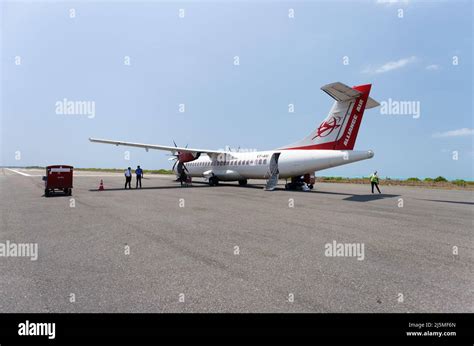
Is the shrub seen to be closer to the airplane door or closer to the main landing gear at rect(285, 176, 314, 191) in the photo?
the main landing gear at rect(285, 176, 314, 191)

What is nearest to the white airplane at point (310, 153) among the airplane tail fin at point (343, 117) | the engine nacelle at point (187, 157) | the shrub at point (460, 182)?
the airplane tail fin at point (343, 117)

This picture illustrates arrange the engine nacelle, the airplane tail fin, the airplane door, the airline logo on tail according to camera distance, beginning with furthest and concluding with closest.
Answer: the engine nacelle, the airplane door, the airline logo on tail, the airplane tail fin

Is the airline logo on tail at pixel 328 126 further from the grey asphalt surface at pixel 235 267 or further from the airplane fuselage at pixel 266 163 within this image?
the grey asphalt surface at pixel 235 267

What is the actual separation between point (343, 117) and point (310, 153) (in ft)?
11.3

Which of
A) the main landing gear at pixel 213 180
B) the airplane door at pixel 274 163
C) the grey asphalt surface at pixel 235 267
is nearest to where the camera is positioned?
the grey asphalt surface at pixel 235 267

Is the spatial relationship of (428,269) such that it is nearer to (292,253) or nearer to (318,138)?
(292,253)

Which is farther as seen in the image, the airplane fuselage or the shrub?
the shrub

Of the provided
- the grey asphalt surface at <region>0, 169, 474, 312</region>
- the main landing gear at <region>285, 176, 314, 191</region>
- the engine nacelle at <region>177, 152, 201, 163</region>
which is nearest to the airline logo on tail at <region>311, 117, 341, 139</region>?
the main landing gear at <region>285, 176, 314, 191</region>

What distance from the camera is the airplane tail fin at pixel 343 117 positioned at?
1794 cm

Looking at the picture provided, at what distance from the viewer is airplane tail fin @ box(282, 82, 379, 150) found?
17938 millimetres

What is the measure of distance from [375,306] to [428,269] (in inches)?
88.3

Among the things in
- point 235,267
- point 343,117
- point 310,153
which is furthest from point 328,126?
point 235,267

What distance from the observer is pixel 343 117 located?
63.4 feet
